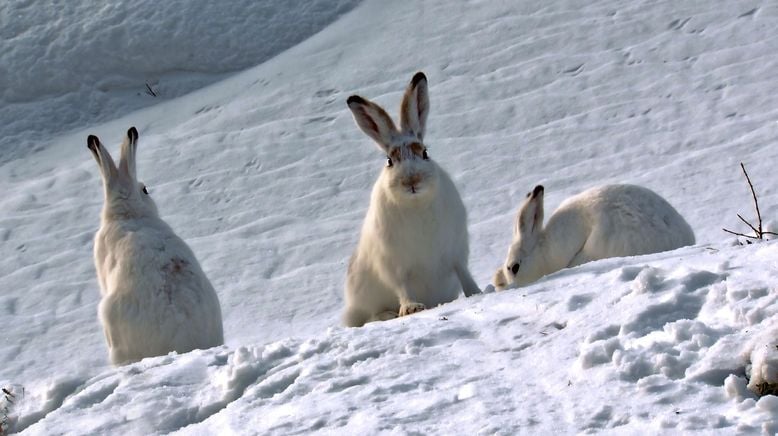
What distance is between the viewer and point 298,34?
47.8ft

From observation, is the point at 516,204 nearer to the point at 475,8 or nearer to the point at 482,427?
the point at 475,8

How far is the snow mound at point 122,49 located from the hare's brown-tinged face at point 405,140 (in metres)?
8.11

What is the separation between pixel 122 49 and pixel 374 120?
8769 mm

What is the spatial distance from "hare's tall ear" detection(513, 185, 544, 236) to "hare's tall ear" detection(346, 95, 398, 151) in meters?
1.11

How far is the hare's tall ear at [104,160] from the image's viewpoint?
6.95m

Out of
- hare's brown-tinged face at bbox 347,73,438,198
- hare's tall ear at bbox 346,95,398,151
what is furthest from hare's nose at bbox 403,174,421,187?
hare's tall ear at bbox 346,95,398,151

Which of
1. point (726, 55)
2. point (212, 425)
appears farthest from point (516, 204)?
point (212, 425)

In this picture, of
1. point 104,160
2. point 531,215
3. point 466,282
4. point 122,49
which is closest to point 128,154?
point 104,160

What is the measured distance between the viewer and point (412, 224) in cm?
616

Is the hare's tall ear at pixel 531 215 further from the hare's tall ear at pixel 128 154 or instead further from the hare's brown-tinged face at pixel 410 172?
the hare's tall ear at pixel 128 154

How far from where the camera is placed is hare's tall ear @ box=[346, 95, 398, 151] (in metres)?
6.16

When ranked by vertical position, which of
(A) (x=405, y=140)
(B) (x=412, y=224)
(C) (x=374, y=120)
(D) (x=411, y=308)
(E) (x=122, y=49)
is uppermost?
(E) (x=122, y=49)

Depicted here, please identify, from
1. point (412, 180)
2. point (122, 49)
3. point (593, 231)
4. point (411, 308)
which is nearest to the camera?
point (412, 180)

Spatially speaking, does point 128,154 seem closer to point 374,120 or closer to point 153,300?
point 153,300
